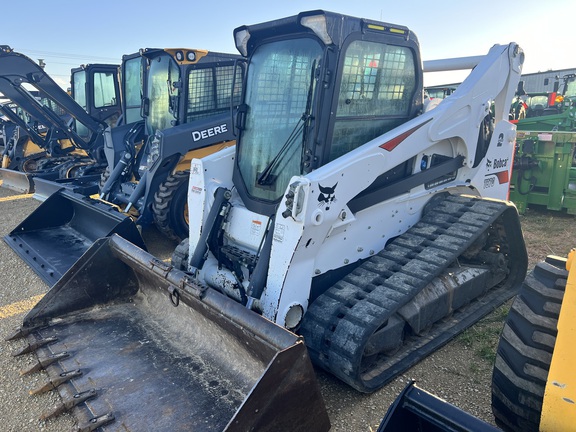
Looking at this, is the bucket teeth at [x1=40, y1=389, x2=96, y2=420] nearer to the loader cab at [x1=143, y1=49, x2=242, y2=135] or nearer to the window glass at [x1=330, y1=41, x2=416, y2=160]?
the window glass at [x1=330, y1=41, x2=416, y2=160]

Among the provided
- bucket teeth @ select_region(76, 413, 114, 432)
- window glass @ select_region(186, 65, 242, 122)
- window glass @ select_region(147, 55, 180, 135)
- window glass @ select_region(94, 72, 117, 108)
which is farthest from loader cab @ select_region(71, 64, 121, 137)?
bucket teeth @ select_region(76, 413, 114, 432)

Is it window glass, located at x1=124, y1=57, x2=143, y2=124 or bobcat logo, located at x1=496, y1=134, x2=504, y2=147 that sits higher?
window glass, located at x1=124, y1=57, x2=143, y2=124

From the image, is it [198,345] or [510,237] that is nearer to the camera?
[198,345]

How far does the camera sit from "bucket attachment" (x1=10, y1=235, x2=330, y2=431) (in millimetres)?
2314

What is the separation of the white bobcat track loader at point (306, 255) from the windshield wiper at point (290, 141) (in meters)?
0.01

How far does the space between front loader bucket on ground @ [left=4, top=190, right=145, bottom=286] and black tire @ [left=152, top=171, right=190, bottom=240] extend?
751 millimetres

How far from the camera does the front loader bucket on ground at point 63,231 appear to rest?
488 centimetres

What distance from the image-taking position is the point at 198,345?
3201mm

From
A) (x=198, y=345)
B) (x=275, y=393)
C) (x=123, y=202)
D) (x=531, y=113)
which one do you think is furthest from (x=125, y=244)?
(x=531, y=113)

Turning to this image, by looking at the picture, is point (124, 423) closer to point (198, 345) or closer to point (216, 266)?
point (198, 345)

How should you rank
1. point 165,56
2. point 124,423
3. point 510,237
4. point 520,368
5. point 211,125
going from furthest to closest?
point 165,56 < point 211,125 < point 510,237 < point 124,423 < point 520,368

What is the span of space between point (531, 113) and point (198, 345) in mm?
17167

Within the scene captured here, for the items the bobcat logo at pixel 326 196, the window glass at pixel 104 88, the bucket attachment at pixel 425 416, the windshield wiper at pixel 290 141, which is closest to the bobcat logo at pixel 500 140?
the windshield wiper at pixel 290 141

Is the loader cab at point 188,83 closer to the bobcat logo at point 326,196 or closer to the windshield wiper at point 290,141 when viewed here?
the windshield wiper at point 290,141
